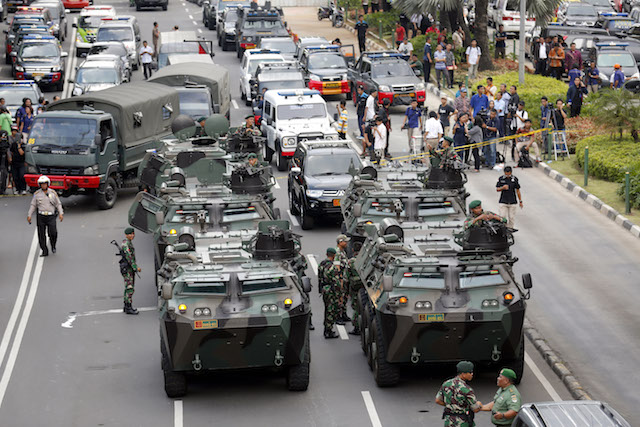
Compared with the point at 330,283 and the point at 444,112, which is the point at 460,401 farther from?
the point at 444,112

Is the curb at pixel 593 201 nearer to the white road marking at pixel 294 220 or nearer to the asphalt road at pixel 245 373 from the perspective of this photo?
the asphalt road at pixel 245 373

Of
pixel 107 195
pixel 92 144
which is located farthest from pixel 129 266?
pixel 107 195

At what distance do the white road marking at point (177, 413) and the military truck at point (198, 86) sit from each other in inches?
772

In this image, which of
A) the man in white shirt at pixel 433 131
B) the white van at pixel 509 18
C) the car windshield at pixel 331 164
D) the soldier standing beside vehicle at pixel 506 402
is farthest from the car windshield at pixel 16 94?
the soldier standing beside vehicle at pixel 506 402

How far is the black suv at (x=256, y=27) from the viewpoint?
53.8 meters

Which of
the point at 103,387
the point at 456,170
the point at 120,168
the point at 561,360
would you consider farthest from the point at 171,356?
the point at 120,168

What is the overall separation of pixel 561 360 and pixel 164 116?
18.3 m

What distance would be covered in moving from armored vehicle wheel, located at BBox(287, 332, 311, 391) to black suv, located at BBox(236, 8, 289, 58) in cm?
3702

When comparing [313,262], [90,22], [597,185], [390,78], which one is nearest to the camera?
[313,262]

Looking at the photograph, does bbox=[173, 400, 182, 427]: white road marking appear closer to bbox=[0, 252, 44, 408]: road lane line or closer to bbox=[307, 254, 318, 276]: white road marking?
bbox=[0, 252, 44, 408]: road lane line

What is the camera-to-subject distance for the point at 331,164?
93.2 feet

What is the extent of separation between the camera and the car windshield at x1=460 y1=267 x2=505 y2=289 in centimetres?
1734

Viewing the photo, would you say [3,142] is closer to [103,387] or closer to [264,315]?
[103,387]

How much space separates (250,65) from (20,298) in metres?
23.2
